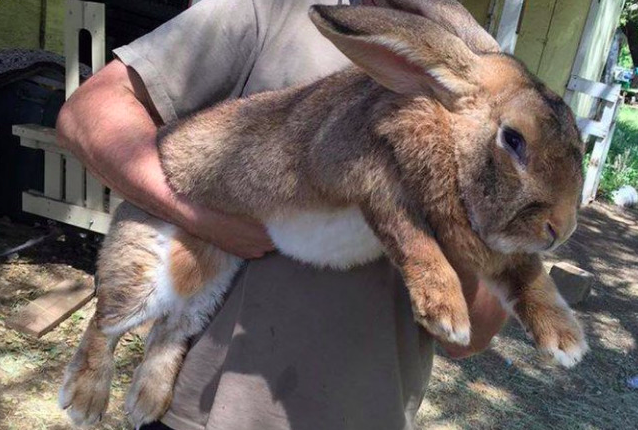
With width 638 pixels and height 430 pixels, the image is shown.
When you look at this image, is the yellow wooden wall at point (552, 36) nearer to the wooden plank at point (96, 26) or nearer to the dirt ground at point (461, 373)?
the dirt ground at point (461, 373)

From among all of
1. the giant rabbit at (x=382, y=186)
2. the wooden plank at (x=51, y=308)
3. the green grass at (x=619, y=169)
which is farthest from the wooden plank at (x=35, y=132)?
the green grass at (x=619, y=169)

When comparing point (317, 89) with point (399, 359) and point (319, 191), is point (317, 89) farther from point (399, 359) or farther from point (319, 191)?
point (399, 359)

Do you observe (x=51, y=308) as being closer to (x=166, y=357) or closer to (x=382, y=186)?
(x=166, y=357)

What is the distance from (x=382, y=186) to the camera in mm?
1610

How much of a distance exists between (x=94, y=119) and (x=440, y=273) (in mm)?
1034

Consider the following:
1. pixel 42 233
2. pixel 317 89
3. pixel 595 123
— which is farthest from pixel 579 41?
pixel 317 89

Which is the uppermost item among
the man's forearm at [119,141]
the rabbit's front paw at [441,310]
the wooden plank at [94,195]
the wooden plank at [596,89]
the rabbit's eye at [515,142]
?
the rabbit's eye at [515,142]

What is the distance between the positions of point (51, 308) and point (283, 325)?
3.01 meters

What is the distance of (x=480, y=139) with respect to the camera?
5.00 feet

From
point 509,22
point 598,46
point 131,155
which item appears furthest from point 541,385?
point 598,46

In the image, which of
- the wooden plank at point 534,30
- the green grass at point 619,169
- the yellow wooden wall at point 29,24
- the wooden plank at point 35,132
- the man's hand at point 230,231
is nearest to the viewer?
the man's hand at point 230,231

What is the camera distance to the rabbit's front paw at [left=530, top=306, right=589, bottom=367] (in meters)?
1.62

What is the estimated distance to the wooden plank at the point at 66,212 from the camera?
480cm

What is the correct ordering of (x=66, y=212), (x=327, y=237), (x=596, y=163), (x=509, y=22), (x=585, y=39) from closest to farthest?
1. (x=327, y=237)
2. (x=66, y=212)
3. (x=509, y=22)
4. (x=596, y=163)
5. (x=585, y=39)
